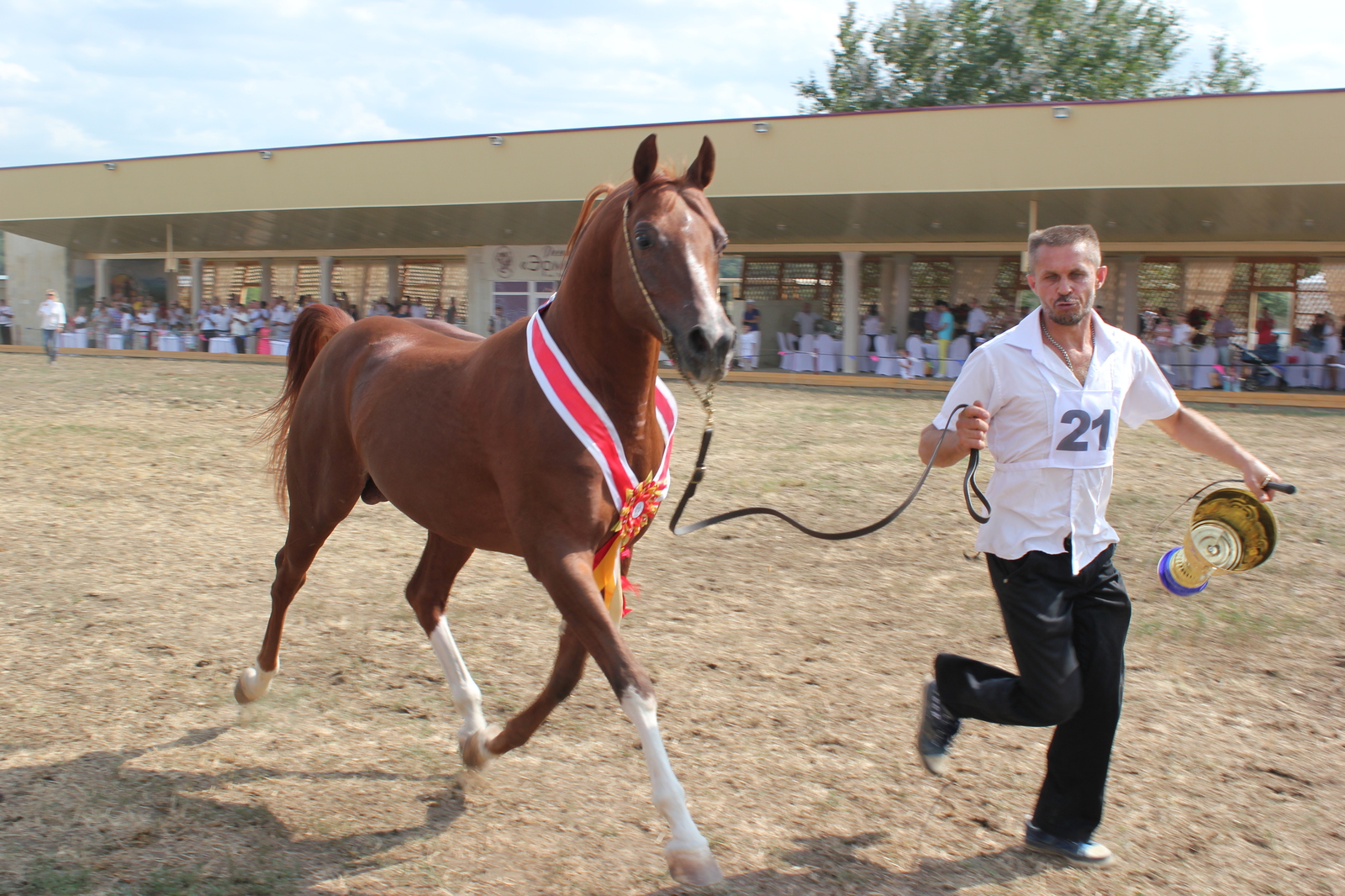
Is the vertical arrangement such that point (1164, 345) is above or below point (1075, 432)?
above

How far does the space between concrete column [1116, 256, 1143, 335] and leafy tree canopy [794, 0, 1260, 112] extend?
56.1 ft

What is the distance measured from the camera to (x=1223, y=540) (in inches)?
121

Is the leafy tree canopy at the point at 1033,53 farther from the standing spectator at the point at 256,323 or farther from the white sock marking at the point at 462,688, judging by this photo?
the white sock marking at the point at 462,688

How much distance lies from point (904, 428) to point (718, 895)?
9.57m

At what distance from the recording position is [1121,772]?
11.4 ft

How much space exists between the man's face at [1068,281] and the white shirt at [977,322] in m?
16.7

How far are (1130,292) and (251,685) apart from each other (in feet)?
70.2

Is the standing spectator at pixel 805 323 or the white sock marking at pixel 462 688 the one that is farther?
the standing spectator at pixel 805 323

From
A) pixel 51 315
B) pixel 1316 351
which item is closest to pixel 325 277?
pixel 51 315

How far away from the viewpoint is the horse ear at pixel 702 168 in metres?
2.93

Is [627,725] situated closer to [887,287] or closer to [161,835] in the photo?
[161,835]

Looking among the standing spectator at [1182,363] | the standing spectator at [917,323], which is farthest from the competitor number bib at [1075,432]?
the standing spectator at [917,323]

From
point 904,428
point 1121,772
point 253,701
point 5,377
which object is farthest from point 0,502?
point 5,377

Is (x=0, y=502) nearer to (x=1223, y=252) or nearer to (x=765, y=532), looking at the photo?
(x=765, y=532)
